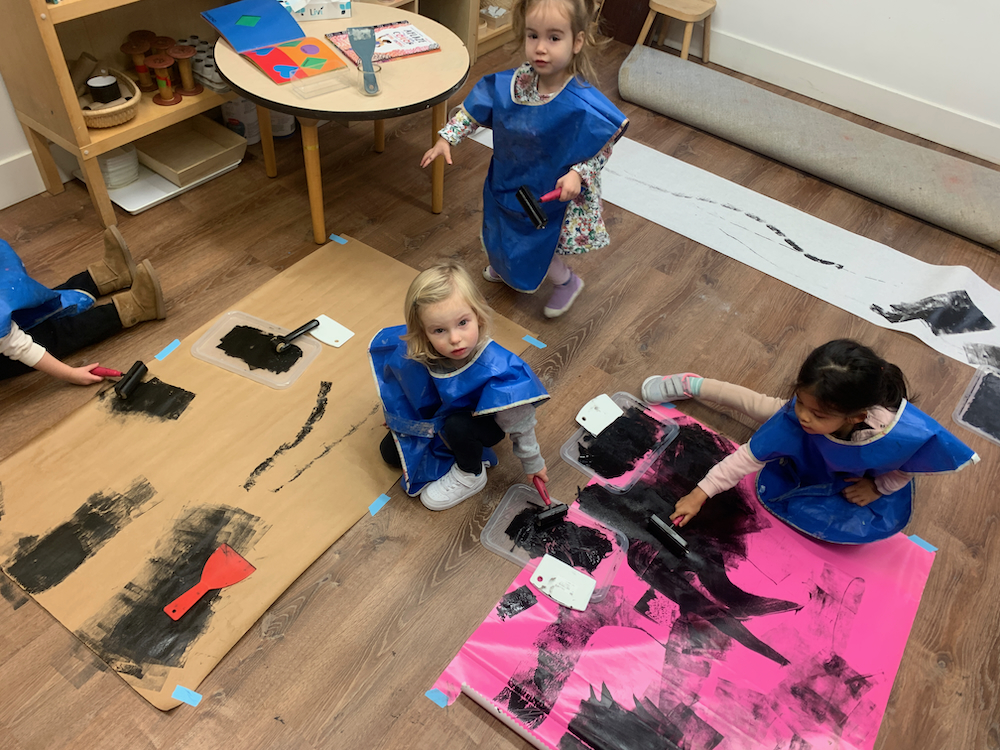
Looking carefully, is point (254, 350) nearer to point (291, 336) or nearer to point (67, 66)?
point (291, 336)

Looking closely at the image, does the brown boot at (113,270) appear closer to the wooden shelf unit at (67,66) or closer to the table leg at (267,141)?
the wooden shelf unit at (67,66)

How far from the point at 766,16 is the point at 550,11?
6.41 feet

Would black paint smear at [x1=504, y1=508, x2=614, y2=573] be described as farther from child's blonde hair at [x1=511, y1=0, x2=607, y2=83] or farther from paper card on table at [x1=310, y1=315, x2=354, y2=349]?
child's blonde hair at [x1=511, y1=0, x2=607, y2=83]

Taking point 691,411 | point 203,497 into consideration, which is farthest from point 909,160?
point 203,497

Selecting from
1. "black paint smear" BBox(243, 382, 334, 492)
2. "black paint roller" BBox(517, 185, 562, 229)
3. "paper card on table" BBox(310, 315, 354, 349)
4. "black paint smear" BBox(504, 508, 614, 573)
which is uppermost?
"black paint roller" BBox(517, 185, 562, 229)

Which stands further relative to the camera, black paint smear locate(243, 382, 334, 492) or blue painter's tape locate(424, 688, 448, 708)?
black paint smear locate(243, 382, 334, 492)

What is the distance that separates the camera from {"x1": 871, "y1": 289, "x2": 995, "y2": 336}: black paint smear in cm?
197

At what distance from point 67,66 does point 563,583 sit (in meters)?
1.79

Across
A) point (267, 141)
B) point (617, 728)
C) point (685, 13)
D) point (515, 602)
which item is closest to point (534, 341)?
point (515, 602)

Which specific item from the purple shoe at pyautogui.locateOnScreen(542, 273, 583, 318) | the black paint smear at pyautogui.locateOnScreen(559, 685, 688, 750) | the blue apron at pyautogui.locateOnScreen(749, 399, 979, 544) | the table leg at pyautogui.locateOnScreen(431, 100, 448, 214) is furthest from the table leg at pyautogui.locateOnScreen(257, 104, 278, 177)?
the black paint smear at pyautogui.locateOnScreen(559, 685, 688, 750)

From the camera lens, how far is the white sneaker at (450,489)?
4.63ft

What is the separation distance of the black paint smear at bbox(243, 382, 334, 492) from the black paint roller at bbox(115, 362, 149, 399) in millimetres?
362

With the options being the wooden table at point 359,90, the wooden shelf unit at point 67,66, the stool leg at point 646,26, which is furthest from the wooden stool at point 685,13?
the wooden shelf unit at point 67,66

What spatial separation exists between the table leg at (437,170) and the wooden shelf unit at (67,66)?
62cm
